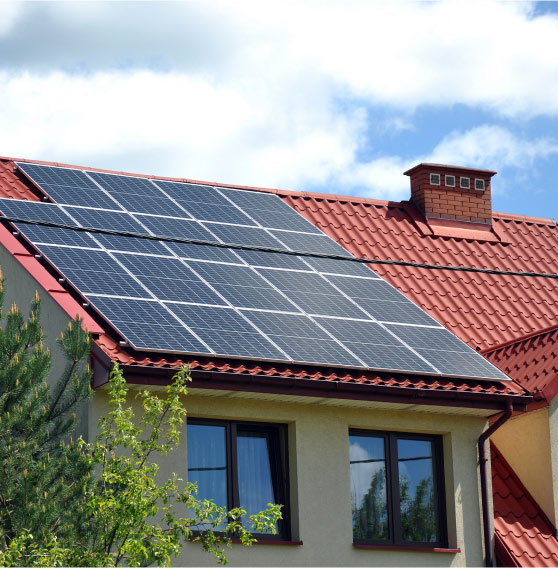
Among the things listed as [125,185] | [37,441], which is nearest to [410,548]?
[37,441]

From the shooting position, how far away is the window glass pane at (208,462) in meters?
16.9

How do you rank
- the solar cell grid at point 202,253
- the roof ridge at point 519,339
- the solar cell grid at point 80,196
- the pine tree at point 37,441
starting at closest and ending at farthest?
1. the pine tree at point 37,441
2. the solar cell grid at point 202,253
3. the roof ridge at point 519,339
4. the solar cell grid at point 80,196

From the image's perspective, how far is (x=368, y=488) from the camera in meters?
18.0

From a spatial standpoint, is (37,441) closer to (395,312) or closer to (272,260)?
(272,260)

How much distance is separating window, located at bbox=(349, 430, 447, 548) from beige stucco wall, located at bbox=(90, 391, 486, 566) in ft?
0.61

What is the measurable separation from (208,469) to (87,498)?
A: 11.2ft

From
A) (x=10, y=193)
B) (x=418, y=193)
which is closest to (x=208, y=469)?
(x=10, y=193)

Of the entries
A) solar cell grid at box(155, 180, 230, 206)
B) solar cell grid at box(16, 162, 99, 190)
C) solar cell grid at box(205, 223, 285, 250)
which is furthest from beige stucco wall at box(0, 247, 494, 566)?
solar cell grid at box(155, 180, 230, 206)

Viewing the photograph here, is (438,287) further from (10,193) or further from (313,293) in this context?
(10,193)

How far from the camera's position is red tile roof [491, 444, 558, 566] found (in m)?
18.2

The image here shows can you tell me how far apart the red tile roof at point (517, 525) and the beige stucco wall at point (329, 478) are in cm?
44

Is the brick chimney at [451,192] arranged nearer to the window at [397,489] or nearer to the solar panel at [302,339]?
the solar panel at [302,339]

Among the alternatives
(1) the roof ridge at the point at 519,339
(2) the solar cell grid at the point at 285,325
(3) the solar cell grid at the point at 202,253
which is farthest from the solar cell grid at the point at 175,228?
(1) the roof ridge at the point at 519,339

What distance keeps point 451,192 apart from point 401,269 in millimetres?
3643
